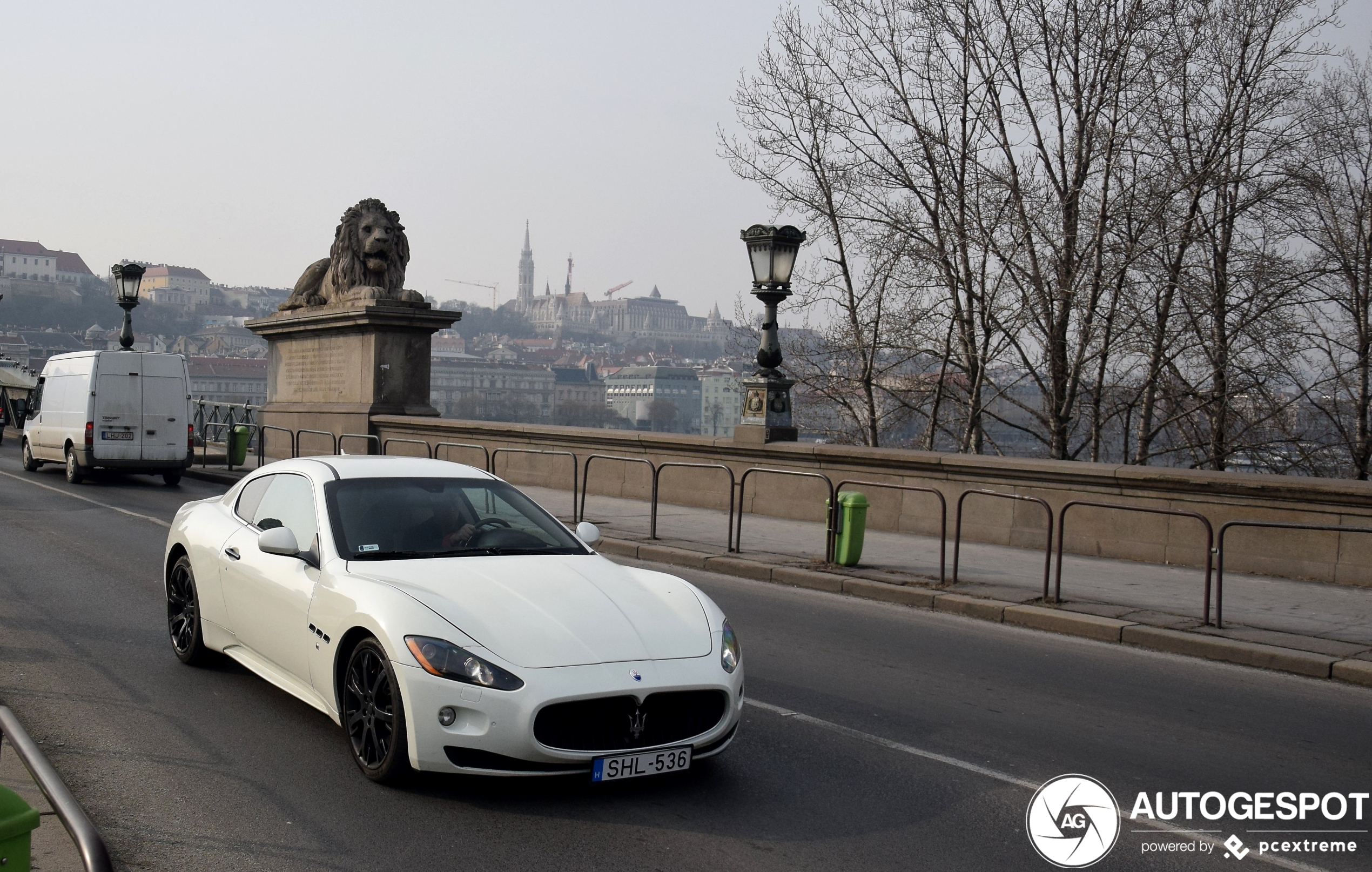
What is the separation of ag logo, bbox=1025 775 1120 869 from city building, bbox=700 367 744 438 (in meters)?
11.5

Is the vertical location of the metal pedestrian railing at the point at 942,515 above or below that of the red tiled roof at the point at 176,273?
below

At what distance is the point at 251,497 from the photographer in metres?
6.78

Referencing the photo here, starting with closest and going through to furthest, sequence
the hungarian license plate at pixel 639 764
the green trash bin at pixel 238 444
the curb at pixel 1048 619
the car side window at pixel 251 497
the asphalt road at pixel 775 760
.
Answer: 1. the asphalt road at pixel 775 760
2. the hungarian license plate at pixel 639 764
3. the car side window at pixel 251 497
4. the curb at pixel 1048 619
5. the green trash bin at pixel 238 444

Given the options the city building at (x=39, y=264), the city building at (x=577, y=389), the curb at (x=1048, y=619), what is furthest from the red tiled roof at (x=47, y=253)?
the curb at (x=1048, y=619)

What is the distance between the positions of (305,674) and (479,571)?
38.3 inches

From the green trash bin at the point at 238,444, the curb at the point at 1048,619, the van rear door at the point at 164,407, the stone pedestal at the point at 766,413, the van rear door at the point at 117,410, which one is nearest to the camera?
the curb at the point at 1048,619

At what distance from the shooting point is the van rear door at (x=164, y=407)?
2086 centimetres

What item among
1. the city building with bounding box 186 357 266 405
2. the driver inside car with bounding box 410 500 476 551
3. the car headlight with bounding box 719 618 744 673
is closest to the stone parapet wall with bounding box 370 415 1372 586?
the car headlight with bounding box 719 618 744 673

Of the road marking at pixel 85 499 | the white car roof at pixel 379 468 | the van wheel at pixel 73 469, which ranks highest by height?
the white car roof at pixel 379 468

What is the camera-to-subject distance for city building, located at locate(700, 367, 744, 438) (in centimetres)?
2017

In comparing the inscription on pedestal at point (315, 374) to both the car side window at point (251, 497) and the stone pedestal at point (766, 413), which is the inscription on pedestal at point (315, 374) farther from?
the car side window at point (251, 497)

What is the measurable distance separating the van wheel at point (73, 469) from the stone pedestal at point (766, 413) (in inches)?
480

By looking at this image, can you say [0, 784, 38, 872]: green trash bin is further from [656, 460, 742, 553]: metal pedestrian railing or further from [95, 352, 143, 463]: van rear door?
[95, 352, 143, 463]: van rear door

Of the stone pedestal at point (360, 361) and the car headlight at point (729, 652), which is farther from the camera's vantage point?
the stone pedestal at point (360, 361)
